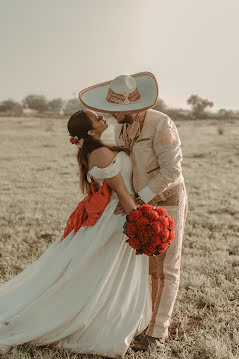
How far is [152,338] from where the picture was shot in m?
4.02

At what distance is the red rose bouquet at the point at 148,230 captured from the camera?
3.43 m

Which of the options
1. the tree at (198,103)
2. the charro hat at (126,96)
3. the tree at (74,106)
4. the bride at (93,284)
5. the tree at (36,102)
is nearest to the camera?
the charro hat at (126,96)

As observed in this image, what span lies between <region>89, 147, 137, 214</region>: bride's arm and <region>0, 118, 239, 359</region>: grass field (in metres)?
1.41

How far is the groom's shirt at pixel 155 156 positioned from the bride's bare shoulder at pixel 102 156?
0.28m

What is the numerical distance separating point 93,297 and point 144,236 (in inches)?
31.9

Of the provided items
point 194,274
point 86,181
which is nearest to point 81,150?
point 86,181

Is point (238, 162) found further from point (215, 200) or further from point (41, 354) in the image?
point (41, 354)

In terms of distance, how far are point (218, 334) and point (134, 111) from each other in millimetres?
2436

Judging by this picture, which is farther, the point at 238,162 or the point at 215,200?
the point at 238,162

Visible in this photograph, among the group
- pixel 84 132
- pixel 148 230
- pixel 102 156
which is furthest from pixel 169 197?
pixel 84 132

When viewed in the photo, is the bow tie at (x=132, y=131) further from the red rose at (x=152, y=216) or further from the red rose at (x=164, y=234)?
the red rose at (x=164, y=234)

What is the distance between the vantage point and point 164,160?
374cm

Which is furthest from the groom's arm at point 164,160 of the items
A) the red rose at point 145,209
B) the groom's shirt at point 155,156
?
the red rose at point 145,209

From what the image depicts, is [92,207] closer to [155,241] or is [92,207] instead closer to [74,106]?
[155,241]
